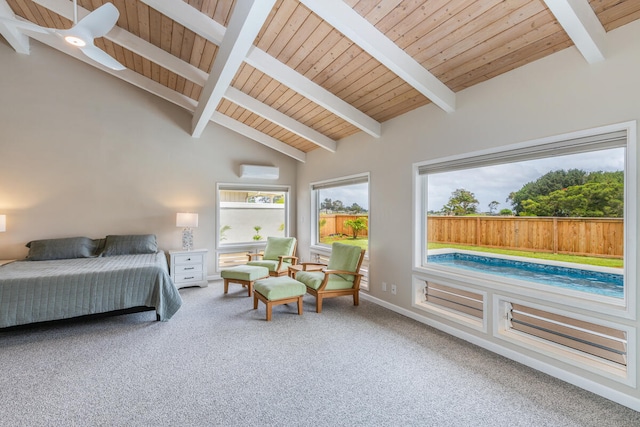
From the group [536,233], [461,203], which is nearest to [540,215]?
[536,233]

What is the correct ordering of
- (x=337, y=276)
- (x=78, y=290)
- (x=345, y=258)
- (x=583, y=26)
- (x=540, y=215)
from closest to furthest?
(x=583, y=26)
(x=540, y=215)
(x=78, y=290)
(x=337, y=276)
(x=345, y=258)

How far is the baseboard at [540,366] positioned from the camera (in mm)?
2143

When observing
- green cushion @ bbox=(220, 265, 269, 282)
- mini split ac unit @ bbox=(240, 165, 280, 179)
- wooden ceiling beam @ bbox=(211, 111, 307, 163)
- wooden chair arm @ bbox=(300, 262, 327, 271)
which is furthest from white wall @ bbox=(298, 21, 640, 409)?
green cushion @ bbox=(220, 265, 269, 282)

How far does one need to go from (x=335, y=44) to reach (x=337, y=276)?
287cm

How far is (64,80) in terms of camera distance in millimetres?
4832

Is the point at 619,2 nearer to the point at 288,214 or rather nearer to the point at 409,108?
the point at 409,108

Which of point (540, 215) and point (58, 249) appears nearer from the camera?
point (540, 215)

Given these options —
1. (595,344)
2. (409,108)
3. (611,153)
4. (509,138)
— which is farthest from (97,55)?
(595,344)

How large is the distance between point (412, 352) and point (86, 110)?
5813mm

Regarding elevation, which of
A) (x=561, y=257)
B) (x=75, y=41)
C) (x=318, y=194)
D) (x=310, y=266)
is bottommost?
(x=310, y=266)

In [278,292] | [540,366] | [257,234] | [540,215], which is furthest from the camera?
[257,234]

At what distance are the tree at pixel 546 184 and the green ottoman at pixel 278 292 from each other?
253cm

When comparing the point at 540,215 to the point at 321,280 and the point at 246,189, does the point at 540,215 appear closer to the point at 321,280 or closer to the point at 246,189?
the point at 321,280

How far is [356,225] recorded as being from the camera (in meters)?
5.15
